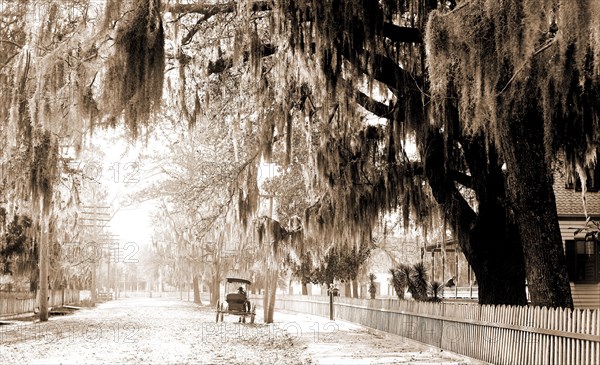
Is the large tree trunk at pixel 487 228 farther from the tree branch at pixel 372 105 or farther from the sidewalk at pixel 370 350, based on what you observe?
the sidewalk at pixel 370 350

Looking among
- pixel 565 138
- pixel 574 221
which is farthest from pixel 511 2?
pixel 574 221

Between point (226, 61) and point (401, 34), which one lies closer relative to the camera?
point (401, 34)

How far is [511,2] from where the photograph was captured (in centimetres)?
768

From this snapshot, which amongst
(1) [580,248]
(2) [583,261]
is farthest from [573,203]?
(2) [583,261]

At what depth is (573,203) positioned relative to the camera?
22.8 metres

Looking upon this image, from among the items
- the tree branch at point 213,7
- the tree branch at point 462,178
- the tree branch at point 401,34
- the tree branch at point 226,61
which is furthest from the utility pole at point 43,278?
the tree branch at point 401,34

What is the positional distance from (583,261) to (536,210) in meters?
13.5

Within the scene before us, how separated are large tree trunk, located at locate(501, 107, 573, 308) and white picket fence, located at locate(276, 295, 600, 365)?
0.52 m

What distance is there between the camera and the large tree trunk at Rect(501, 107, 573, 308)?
9.82 m

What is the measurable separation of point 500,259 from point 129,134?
6.76m

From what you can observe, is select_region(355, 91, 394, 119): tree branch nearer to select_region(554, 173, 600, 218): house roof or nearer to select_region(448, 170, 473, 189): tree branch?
select_region(448, 170, 473, 189): tree branch

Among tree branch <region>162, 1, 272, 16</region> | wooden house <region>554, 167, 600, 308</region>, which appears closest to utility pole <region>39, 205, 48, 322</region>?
tree branch <region>162, 1, 272, 16</region>

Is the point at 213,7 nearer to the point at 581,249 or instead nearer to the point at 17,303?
the point at 581,249

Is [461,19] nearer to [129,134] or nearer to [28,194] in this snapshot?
[129,134]
